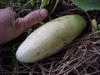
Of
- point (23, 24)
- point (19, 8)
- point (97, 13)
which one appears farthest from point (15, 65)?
point (97, 13)

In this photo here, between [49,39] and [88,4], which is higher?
[88,4]

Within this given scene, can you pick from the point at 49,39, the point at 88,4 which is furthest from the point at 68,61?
the point at 88,4

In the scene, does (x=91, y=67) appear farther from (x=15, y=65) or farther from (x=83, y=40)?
(x=15, y=65)

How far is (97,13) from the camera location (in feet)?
4.20

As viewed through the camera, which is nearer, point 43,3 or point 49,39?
point 49,39

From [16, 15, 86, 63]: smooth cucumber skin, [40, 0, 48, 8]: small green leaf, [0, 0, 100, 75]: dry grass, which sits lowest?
[0, 0, 100, 75]: dry grass

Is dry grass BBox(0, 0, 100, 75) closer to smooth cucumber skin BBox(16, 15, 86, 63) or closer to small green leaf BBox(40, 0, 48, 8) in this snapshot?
smooth cucumber skin BBox(16, 15, 86, 63)

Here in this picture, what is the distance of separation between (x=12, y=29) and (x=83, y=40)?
0.30 metres

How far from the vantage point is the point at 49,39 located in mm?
1146

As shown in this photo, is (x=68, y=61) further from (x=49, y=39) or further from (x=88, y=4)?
(x=88, y=4)

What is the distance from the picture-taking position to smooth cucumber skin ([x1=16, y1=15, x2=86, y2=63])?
3.74 feet

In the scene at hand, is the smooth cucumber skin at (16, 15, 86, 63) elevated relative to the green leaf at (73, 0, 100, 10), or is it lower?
lower

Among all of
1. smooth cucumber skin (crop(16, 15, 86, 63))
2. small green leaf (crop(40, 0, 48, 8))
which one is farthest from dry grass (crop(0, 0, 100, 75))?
small green leaf (crop(40, 0, 48, 8))

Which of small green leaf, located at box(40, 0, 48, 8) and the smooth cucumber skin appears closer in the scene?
the smooth cucumber skin
